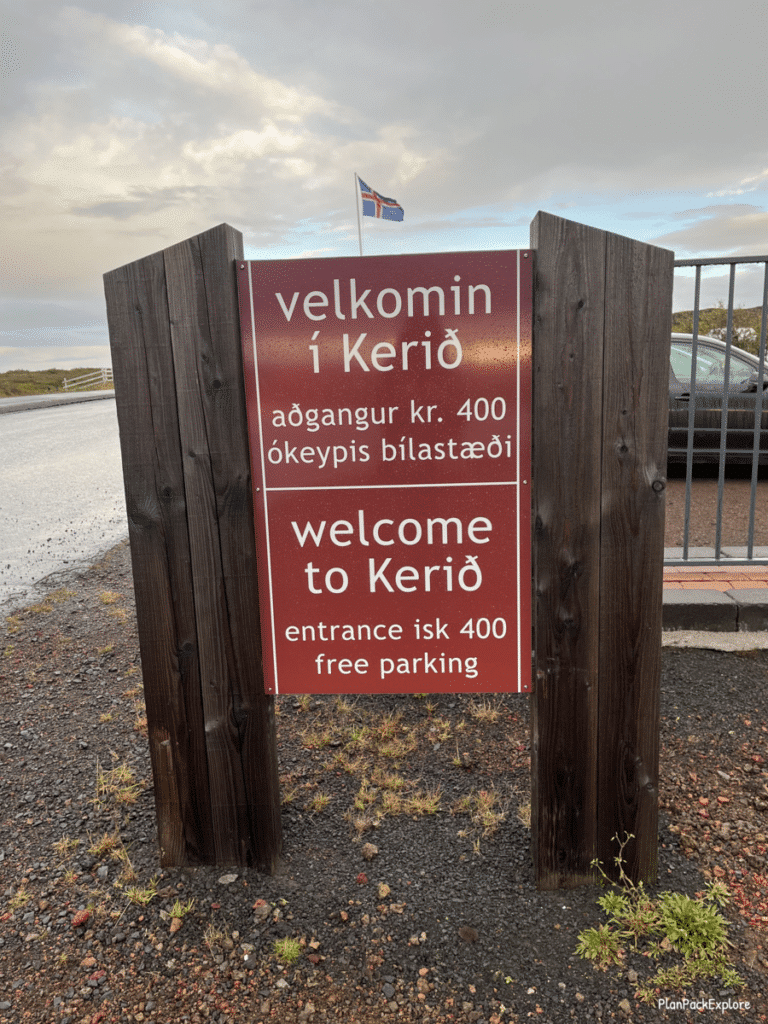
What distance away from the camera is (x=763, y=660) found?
4082mm

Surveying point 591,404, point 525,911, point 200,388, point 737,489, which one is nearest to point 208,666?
point 200,388

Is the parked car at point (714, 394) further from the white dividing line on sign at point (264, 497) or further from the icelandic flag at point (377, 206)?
the icelandic flag at point (377, 206)

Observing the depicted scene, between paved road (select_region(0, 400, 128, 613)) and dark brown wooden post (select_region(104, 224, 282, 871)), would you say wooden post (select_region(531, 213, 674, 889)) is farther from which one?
paved road (select_region(0, 400, 128, 613))

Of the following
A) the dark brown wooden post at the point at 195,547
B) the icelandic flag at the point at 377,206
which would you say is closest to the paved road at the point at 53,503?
the dark brown wooden post at the point at 195,547

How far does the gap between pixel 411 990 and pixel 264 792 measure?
0.75 meters

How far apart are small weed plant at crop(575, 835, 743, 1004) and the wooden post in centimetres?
11

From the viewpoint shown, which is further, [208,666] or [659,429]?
[208,666]

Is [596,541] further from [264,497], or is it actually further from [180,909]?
[180,909]

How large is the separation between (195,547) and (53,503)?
7.88 metres

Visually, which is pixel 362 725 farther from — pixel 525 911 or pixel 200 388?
pixel 200 388

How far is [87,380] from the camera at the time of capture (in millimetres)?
43938

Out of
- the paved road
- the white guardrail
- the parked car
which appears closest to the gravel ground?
the paved road

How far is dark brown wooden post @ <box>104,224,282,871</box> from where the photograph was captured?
2.19m

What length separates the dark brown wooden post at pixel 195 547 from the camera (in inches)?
86.2
